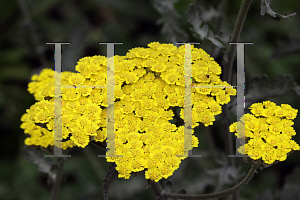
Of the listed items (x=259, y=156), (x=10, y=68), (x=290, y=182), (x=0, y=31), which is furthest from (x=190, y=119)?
(x=0, y=31)

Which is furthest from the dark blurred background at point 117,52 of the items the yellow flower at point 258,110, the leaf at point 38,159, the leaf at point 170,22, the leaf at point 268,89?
the yellow flower at point 258,110

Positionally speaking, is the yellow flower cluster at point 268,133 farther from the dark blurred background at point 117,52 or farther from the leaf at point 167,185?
the dark blurred background at point 117,52

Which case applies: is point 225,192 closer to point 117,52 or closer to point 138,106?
point 138,106

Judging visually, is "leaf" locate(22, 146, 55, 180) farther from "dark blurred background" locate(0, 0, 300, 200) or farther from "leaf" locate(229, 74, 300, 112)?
"leaf" locate(229, 74, 300, 112)

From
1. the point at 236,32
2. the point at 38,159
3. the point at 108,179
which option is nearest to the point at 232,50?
the point at 236,32

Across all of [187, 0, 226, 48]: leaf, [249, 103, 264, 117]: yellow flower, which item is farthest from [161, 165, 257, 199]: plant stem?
[187, 0, 226, 48]: leaf

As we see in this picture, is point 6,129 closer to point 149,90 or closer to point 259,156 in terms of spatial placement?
point 149,90
